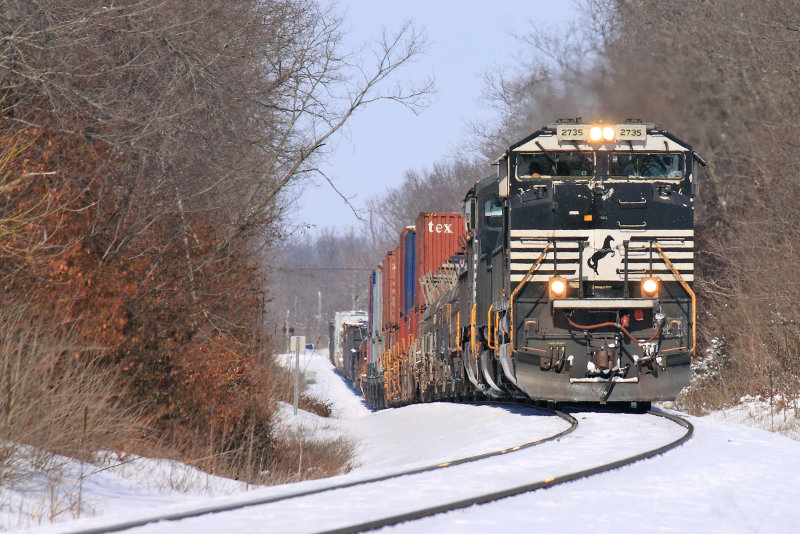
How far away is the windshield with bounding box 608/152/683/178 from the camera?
13.1m

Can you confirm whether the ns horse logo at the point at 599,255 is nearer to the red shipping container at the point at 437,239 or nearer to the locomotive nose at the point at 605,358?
the locomotive nose at the point at 605,358

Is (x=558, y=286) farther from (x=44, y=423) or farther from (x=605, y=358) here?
(x=44, y=423)

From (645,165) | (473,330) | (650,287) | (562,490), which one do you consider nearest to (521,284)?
(650,287)

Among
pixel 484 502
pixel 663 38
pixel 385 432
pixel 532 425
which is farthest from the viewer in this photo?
pixel 663 38

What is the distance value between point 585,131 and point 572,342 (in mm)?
2772

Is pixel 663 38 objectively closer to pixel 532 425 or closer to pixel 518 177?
pixel 518 177

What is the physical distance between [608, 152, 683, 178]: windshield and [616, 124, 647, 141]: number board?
223 mm


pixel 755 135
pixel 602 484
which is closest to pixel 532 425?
pixel 602 484

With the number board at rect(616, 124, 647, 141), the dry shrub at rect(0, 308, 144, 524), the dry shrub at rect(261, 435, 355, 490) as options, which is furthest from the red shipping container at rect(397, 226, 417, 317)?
the dry shrub at rect(0, 308, 144, 524)

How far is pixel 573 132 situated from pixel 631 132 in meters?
0.76

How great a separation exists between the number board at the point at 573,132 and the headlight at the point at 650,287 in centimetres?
204

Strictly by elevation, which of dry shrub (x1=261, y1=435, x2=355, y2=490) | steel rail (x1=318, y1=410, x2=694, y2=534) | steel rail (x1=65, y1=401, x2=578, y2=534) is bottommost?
dry shrub (x1=261, y1=435, x2=355, y2=490)

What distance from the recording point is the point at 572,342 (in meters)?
12.8

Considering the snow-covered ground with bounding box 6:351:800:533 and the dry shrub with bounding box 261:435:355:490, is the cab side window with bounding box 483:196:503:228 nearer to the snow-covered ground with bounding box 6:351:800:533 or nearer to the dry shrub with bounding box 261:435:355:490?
the snow-covered ground with bounding box 6:351:800:533
